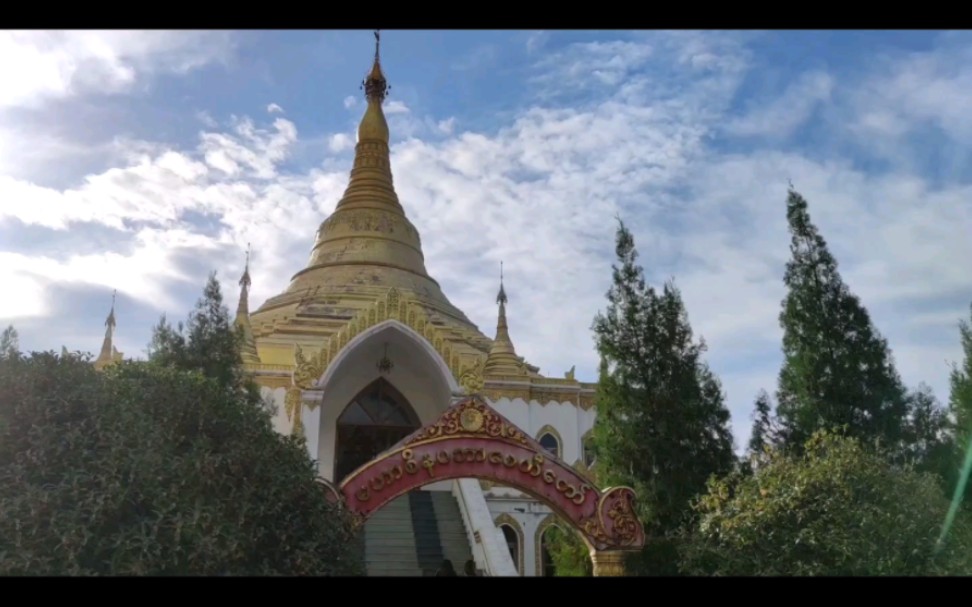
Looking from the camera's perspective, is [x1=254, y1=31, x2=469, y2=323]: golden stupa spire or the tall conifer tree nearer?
the tall conifer tree

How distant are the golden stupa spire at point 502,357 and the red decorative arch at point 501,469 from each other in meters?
11.1

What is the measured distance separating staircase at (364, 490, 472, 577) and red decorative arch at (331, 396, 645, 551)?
16.7 ft

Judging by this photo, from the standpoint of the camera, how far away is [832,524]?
32.8 feet

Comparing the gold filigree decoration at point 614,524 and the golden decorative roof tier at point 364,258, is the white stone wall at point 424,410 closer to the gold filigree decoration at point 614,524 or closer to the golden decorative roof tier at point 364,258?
the golden decorative roof tier at point 364,258

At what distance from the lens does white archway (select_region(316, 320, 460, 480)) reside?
798 inches

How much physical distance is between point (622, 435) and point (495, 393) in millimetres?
7562

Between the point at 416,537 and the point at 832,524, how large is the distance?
10.2 m

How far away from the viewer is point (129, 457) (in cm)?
727

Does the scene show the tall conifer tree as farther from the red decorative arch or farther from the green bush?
the green bush

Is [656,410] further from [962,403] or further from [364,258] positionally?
[364,258]

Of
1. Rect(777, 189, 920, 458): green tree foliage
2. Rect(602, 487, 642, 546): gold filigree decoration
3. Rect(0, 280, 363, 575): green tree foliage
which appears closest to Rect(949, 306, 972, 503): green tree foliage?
Rect(777, 189, 920, 458): green tree foliage

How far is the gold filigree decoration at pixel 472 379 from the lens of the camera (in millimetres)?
20122
